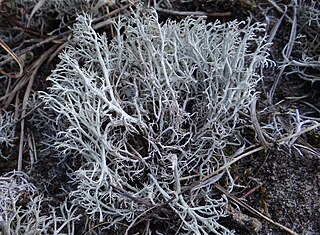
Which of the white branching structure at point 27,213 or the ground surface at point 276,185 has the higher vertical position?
the white branching structure at point 27,213

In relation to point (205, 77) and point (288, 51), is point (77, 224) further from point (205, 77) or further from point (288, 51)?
point (288, 51)

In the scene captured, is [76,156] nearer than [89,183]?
No

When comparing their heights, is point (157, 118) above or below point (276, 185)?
above

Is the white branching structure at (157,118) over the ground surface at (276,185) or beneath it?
over

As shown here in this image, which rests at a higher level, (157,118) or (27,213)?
(157,118)

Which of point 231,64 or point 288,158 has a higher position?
point 231,64

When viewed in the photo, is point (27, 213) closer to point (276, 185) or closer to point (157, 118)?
point (157, 118)

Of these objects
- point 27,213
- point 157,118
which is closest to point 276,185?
point 157,118

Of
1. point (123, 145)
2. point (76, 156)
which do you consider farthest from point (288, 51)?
point (76, 156)
